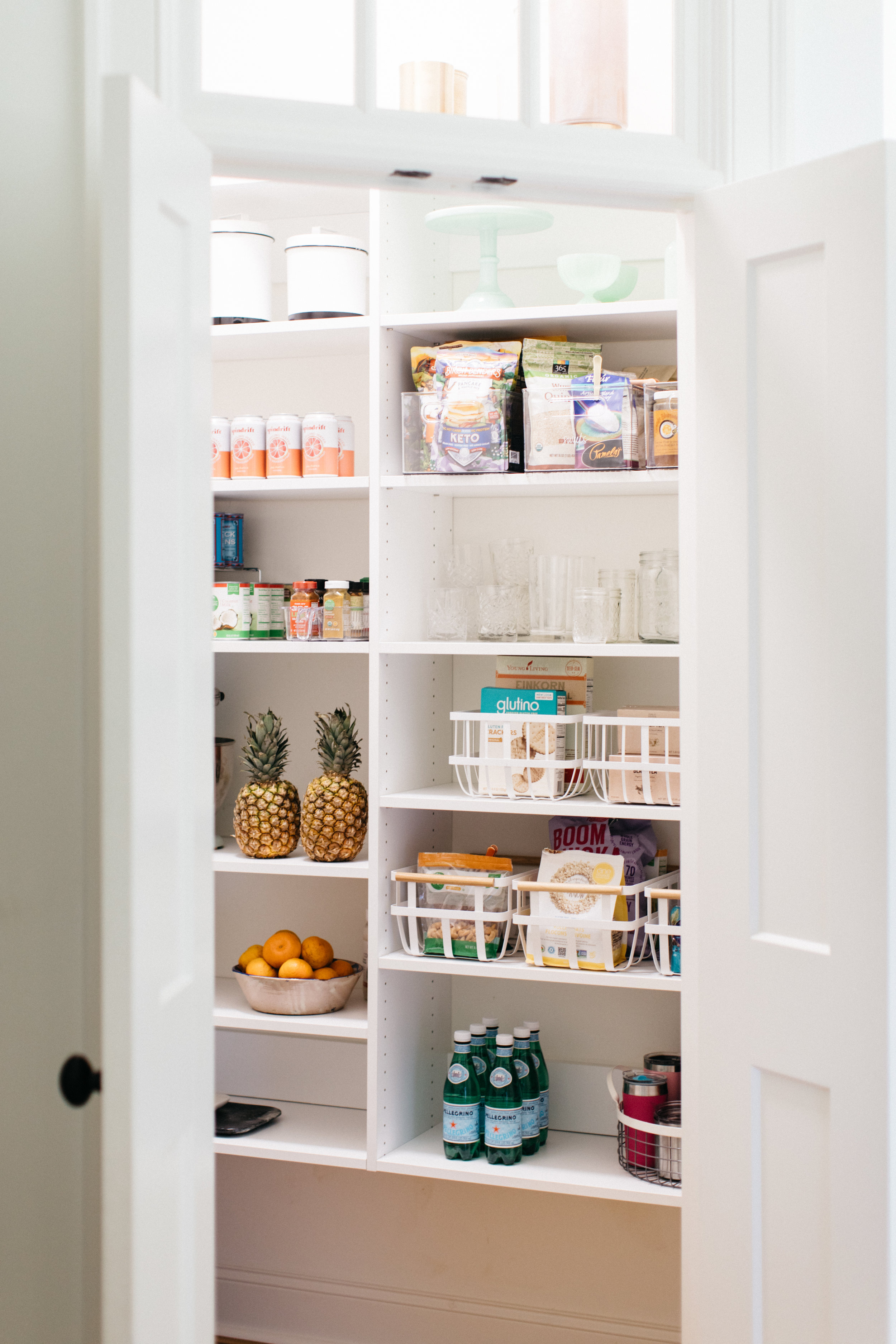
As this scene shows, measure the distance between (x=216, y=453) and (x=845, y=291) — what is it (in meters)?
1.56

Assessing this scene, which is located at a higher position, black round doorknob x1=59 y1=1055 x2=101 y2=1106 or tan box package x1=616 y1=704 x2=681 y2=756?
tan box package x1=616 y1=704 x2=681 y2=756

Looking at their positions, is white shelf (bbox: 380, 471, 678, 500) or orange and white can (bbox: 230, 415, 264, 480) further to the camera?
orange and white can (bbox: 230, 415, 264, 480)

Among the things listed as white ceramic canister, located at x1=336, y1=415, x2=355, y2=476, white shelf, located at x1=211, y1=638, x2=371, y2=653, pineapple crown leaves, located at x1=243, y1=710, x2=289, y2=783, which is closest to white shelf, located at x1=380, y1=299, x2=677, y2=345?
white ceramic canister, located at x1=336, y1=415, x2=355, y2=476

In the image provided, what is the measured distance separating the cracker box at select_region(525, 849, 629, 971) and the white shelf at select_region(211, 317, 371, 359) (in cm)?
119

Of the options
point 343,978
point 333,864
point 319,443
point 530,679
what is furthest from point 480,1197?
point 319,443

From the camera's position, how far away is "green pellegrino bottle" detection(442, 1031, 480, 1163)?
96.7 inches

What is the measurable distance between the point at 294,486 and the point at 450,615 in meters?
0.43

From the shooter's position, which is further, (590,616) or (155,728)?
(590,616)

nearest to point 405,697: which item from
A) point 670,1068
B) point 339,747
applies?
point 339,747

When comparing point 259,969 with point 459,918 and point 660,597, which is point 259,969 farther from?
point 660,597

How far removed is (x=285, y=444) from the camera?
8.57 feet

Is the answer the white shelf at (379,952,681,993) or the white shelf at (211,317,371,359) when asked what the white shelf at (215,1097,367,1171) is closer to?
the white shelf at (379,952,681,993)

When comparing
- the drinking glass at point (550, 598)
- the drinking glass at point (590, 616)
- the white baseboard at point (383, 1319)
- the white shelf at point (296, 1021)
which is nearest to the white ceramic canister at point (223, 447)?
the drinking glass at point (550, 598)

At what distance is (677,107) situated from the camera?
160 cm
